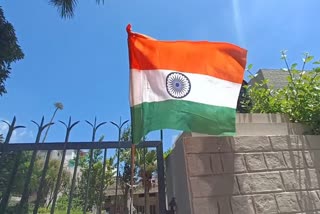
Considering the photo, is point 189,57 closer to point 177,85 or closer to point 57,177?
point 177,85

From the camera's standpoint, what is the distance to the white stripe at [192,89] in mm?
1935

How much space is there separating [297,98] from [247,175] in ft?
3.20

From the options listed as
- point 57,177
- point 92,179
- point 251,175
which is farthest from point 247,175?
point 57,177

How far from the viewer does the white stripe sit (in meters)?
1.93

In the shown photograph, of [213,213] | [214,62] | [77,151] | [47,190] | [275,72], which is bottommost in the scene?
[213,213]

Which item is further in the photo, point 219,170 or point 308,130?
point 308,130

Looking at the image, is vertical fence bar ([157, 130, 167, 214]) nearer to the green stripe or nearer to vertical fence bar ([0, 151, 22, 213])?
the green stripe

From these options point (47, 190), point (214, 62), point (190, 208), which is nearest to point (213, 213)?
point (190, 208)

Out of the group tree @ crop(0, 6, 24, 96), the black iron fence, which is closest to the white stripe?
the black iron fence

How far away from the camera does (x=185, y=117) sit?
1981 millimetres

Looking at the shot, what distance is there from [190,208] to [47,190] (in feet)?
4.24

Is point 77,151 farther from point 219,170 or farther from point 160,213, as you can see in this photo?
point 219,170

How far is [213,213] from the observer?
6.11ft

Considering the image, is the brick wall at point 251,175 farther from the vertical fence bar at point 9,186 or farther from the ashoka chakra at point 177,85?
the vertical fence bar at point 9,186
